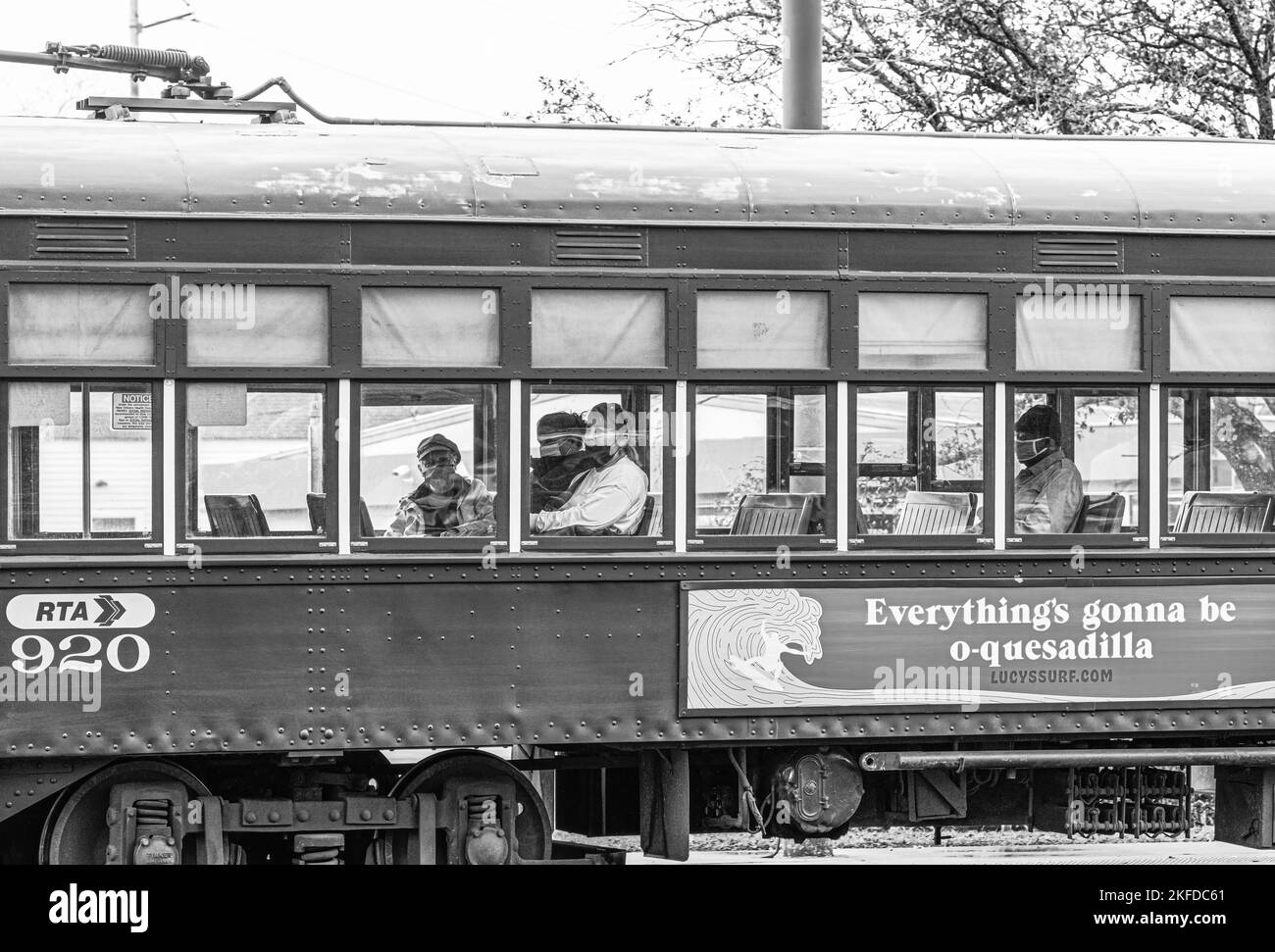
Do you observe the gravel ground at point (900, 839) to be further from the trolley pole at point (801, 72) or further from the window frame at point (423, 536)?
the trolley pole at point (801, 72)

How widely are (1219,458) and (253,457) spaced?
160 inches

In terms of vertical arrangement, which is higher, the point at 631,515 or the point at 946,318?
the point at 946,318

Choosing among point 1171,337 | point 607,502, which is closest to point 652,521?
point 607,502

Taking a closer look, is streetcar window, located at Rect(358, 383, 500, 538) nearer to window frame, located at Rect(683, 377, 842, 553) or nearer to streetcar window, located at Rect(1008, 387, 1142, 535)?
window frame, located at Rect(683, 377, 842, 553)

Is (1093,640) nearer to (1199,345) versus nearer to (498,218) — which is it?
(1199,345)

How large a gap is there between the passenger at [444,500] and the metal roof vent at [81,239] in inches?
55.8

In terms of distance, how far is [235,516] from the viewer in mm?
7371

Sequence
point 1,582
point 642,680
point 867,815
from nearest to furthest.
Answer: point 1,582 → point 642,680 → point 867,815

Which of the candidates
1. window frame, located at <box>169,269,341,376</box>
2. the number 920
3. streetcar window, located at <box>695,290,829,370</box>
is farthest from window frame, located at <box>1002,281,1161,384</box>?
the number 920

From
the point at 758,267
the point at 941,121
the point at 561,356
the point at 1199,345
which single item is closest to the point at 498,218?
the point at 561,356

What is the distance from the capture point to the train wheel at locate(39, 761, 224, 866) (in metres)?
7.48

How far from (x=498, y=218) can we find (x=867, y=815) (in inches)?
122

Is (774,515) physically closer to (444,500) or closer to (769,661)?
(769,661)

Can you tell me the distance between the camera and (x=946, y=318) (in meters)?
7.81
